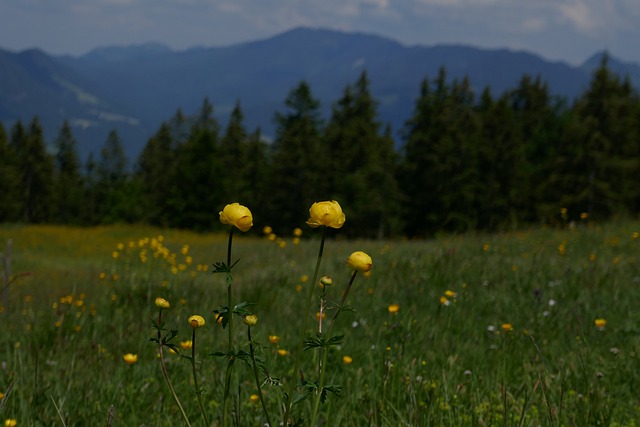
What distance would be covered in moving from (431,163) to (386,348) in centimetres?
3794

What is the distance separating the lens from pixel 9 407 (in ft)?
7.47

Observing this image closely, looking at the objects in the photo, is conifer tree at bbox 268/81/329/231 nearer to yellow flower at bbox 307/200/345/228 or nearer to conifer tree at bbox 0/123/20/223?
conifer tree at bbox 0/123/20/223

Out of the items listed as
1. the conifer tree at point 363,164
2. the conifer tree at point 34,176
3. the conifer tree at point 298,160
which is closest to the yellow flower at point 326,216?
the conifer tree at point 363,164

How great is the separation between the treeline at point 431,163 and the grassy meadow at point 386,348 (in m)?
27.2

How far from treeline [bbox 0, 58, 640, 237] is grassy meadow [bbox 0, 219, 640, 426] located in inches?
1070

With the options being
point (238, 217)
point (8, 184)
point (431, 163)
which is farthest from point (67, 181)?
point (238, 217)

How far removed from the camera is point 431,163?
130 feet

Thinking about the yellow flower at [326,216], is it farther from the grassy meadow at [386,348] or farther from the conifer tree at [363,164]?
the conifer tree at [363,164]

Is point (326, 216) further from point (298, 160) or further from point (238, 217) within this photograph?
point (298, 160)

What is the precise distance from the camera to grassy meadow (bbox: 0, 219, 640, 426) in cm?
227

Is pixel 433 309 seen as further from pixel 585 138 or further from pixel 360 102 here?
pixel 360 102

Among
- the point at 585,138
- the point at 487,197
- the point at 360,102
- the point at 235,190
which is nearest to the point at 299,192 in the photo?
the point at 235,190

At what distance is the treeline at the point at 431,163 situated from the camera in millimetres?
32781

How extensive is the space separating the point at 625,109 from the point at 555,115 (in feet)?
50.5
